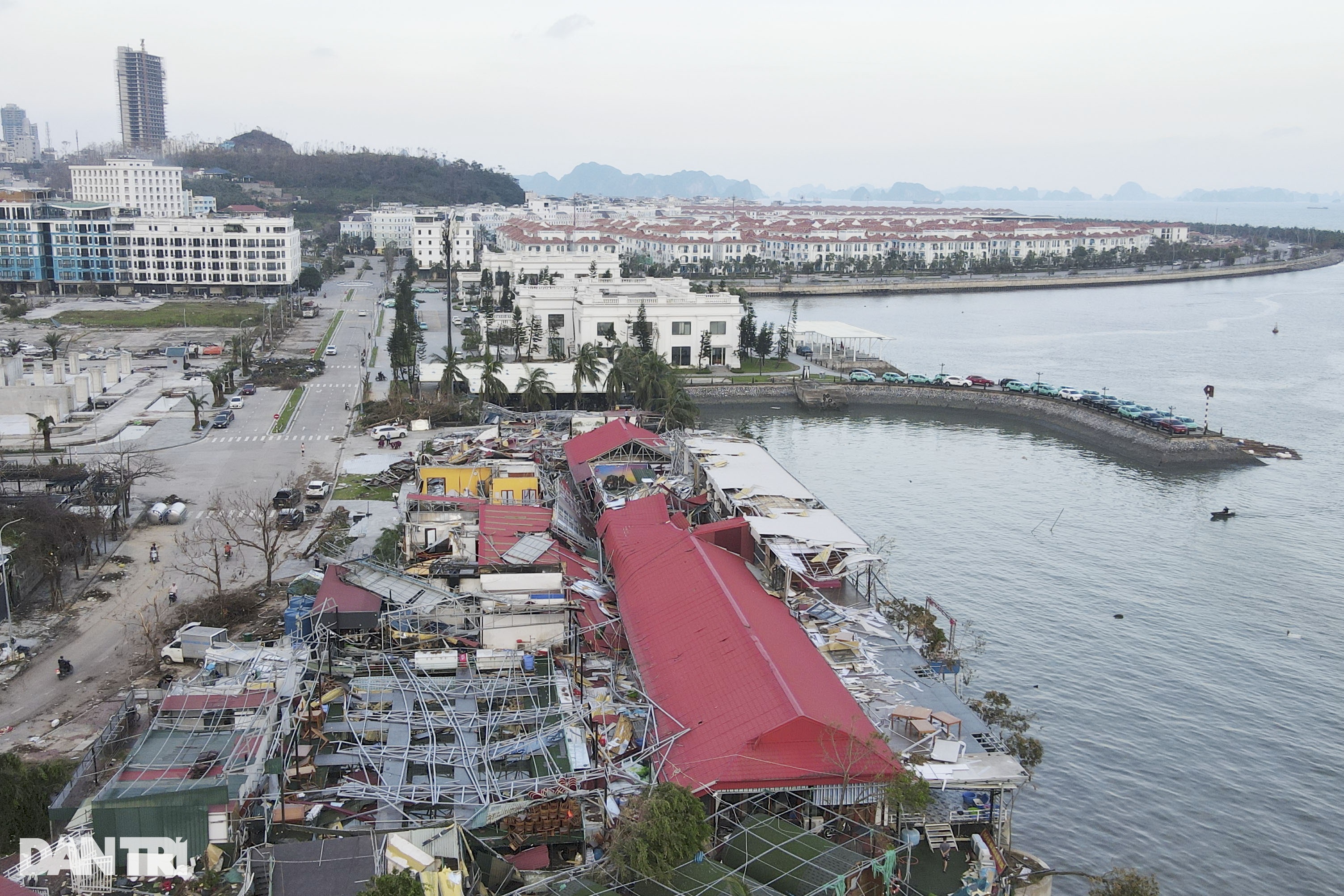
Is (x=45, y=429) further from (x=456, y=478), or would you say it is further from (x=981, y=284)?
(x=981, y=284)

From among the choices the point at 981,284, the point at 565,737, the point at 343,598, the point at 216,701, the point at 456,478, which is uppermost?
the point at 981,284

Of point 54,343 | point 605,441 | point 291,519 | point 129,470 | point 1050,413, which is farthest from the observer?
point 54,343

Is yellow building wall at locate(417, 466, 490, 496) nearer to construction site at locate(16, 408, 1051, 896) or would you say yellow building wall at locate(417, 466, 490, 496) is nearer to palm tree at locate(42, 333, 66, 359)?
construction site at locate(16, 408, 1051, 896)

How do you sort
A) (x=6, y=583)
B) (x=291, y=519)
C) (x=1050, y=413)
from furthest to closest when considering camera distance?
(x=1050, y=413) < (x=291, y=519) < (x=6, y=583)

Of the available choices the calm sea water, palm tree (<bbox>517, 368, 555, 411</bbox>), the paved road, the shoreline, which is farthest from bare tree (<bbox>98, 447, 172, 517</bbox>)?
the shoreline

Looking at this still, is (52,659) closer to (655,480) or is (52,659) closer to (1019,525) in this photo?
(655,480)

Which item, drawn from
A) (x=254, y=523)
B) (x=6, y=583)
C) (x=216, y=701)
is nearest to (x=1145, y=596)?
(x=216, y=701)

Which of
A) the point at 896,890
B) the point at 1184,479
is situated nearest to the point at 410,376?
the point at 1184,479
